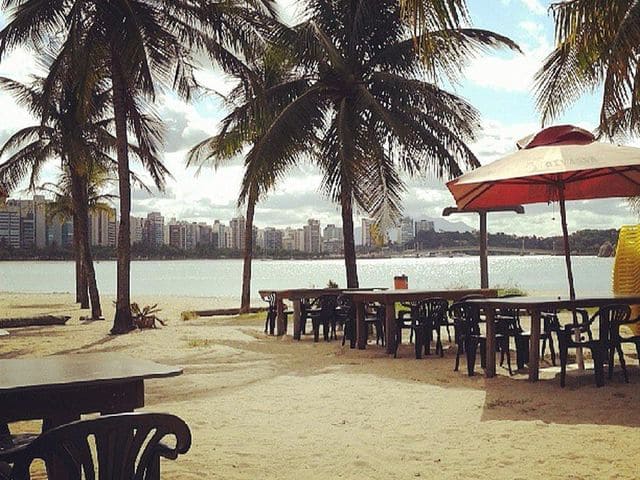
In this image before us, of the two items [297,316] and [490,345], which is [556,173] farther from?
[297,316]

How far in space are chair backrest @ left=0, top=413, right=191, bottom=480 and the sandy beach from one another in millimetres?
1761

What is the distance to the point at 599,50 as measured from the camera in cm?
909

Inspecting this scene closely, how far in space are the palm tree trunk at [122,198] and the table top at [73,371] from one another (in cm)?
1037

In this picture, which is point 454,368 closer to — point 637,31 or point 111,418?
point 637,31

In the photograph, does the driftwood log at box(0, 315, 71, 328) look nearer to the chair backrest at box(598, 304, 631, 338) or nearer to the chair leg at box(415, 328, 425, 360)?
the chair leg at box(415, 328, 425, 360)

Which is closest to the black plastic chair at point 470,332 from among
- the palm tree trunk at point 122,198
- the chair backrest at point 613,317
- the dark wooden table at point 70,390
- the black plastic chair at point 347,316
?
the chair backrest at point 613,317

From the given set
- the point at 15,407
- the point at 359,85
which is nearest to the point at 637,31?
the point at 359,85

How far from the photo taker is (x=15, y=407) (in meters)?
2.86

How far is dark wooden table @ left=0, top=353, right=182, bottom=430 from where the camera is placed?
285 cm

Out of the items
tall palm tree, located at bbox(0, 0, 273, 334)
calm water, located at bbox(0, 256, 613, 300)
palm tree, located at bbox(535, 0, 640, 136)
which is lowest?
calm water, located at bbox(0, 256, 613, 300)

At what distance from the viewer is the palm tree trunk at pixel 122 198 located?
45.4ft

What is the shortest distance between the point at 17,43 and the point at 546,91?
352 inches

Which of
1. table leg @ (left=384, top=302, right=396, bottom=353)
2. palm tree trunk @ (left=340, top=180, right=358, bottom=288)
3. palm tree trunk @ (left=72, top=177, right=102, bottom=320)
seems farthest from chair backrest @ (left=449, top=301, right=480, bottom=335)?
palm tree trunk @ (left=72, top=177, right=102, bottom=320)

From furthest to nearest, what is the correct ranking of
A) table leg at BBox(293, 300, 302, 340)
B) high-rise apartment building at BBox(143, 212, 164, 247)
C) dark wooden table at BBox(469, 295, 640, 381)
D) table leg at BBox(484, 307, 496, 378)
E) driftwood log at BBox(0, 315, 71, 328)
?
high-rise apartment building at BBox(143, 212, 164, 247), driftwood log at BBox(0, 315, 71, 328), table leg at BBox(293, 300, 302, 340), table leg at BBox(484, 307, 496, 378), dark wooden table at BBox(469, 295, 640, 381)
